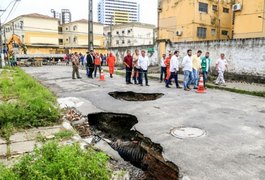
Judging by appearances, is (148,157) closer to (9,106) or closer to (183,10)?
(9,106)

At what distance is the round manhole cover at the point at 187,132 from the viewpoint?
542cm

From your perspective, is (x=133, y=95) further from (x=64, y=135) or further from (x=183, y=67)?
(x=64, y=135)

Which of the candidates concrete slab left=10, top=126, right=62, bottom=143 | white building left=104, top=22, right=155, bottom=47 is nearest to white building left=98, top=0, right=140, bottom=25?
white building left=104, top=22, right=155, bottom=47

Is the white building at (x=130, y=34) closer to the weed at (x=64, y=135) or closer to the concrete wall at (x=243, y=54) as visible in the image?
the concrete wall at (x=243, y=54)

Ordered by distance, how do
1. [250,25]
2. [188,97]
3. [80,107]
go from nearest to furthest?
[80,107], [188,97], [250,25]

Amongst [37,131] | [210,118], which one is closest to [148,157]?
[37,131]

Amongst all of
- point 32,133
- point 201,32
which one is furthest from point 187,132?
point 201,32

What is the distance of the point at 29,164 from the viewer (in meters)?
2.99

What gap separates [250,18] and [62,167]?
25343 mm

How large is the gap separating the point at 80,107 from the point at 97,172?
17.5ft

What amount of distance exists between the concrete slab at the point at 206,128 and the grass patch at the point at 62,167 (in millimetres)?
1452

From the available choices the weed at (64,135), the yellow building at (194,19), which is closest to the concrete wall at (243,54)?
the weed at (64,135)

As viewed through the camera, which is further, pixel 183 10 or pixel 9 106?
pixel 183 10

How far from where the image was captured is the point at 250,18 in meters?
24.1
